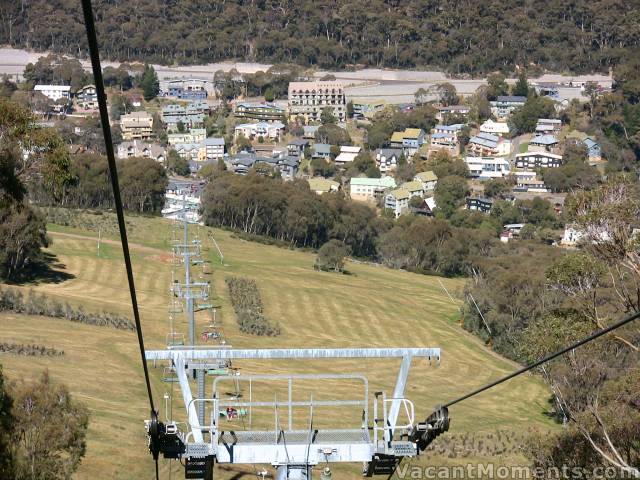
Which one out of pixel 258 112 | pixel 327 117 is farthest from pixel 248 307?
pixel 327 117

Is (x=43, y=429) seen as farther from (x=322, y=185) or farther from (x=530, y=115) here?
(x=530, y=115)

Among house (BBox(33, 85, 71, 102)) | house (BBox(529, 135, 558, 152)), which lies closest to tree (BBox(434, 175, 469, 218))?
house (BBox(529, 135, 558, 152))

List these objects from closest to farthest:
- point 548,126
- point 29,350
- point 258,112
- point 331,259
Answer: point 29,350 < point 331,259 < point 548,126 < point 258,112

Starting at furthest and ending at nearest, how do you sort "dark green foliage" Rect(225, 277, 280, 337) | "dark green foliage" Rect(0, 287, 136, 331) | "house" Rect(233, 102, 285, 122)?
1. "house" Rect(233, 102, 285, 122)
2. "dark green foliage" Rect(225, 277, 280, 337)
3. "dark green foliage" Rect(0, 287, 136, 331)

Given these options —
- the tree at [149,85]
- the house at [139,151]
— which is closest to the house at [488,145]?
the house at [139,151]

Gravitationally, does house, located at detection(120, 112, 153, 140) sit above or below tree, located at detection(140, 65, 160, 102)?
below

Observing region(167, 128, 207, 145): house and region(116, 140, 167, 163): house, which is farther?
region(167, 128, 207, 145): house

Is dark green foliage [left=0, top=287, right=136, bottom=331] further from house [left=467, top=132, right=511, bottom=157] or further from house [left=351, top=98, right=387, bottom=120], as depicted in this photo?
house [left=351, top=98, right=387, bottom=120]
